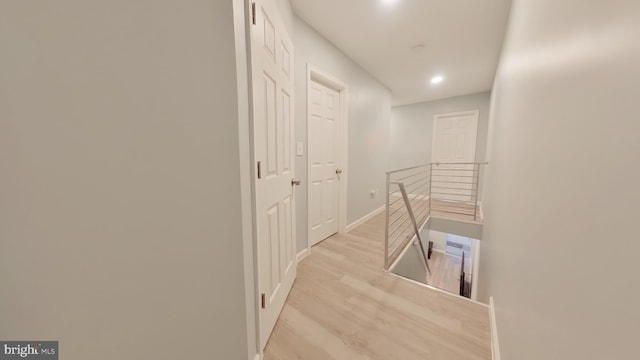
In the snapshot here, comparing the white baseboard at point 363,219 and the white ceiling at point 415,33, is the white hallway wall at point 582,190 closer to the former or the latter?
the white ceiling at point 415,33

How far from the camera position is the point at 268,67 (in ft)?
3.92

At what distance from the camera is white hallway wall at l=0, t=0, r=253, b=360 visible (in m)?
0.63

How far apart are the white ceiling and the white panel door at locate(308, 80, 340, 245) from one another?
0.63 metres

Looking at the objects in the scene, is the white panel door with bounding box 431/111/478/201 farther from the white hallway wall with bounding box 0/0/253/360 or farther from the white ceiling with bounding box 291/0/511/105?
the white hallway wall with bounding box 0/0/253/360

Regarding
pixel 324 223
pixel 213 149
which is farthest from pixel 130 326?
pixel 324 223

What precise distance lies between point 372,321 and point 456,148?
180 inches

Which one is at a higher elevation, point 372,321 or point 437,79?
point 437,79

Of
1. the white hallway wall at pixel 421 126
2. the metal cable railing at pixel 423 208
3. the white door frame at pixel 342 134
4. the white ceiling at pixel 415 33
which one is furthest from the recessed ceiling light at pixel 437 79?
the white door frame at pixel 342 134

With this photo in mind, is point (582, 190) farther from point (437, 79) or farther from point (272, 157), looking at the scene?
point (437, 79)

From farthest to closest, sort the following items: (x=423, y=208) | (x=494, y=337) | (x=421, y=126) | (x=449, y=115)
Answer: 1. (x=421, y=126)
2. (x=449, y=115)
3. (x=423, y=208)
4. (x=494, y=337)

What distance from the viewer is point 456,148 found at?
463 centimetres

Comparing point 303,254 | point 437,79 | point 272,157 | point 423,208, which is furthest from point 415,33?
point 423,208

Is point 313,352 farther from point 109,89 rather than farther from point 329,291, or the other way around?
point 109,89

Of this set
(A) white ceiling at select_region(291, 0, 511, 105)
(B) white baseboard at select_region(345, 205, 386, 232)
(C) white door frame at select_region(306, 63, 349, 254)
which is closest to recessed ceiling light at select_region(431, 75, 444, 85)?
(A) white ceiling at select_region(291, 0, 511, 105)
